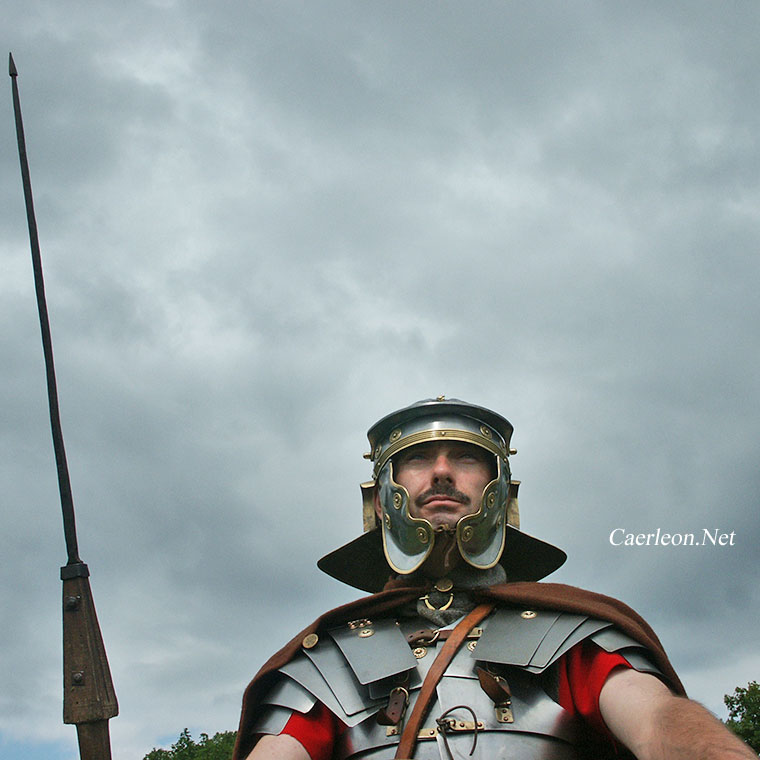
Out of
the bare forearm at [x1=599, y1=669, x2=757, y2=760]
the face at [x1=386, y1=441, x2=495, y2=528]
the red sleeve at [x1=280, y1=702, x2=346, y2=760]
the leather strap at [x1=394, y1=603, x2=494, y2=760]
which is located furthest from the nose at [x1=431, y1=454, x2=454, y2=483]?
the bare forearm at [x1=599, y1=669, x2=757, y2=760]

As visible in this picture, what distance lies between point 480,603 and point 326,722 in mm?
1336

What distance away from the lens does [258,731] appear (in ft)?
19.9

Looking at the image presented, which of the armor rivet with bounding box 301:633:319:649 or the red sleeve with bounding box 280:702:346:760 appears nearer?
the red sleeve with bounding box 280:702:346:760

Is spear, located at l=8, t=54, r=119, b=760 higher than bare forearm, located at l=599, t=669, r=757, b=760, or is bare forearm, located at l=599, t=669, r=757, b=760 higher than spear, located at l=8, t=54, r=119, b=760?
spear, located at l=8, t=54, r=119, b=760

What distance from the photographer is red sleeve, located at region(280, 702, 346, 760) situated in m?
5.87

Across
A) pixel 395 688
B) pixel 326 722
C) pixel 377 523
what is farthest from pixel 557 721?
pixel 377 523

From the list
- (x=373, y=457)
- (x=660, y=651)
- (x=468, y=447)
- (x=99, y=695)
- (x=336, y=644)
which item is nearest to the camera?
(x=99, y=695)

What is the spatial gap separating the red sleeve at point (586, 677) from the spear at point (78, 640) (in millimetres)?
2600

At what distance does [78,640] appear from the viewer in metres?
5.63

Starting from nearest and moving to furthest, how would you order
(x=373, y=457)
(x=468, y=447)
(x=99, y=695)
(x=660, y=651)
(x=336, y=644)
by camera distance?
1. (x=99, y=695)
2. (x=660, y=651)
3. (x=336, y=644)
4. (x=468, y=447)
5. (x=373, y=457)

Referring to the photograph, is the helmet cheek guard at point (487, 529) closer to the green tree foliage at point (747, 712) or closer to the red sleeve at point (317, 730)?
the red sleeve at point (317, 730)

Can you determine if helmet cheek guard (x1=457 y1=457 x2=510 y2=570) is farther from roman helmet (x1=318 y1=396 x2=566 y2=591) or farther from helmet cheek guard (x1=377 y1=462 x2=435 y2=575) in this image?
helmet cheek guard (x1=377 y1=462 x2=435 y2=575)

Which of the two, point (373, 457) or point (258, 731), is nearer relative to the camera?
point (258, 731)

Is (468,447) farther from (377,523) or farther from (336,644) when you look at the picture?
(336,644)
